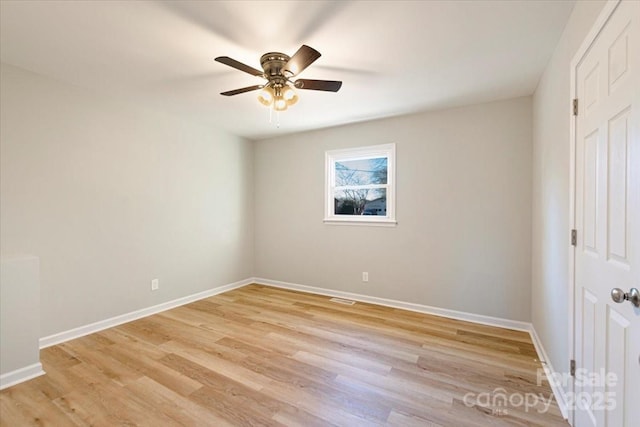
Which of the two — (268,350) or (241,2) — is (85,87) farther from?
(268,350)

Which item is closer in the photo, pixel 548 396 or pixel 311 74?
pixel 548 396

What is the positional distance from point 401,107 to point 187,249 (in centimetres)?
337

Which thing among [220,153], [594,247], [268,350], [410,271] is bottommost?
[268,350]

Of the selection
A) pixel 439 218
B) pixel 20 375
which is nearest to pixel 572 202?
pixel 439 218

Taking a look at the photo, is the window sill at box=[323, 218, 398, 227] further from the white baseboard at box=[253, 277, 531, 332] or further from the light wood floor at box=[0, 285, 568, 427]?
the light wood floor at box=[0, 285, 568, 427]

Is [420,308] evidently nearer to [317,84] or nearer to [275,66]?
[317,84]

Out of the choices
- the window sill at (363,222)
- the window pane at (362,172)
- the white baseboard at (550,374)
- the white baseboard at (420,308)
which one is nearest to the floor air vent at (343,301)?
the white baseboard at (420,308)

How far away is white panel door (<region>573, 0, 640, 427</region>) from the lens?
3.39 ft

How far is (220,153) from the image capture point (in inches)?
169

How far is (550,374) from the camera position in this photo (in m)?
2.06

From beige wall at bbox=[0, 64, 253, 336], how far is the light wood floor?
51 cm

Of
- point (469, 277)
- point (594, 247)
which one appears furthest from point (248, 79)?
point (469, 277)

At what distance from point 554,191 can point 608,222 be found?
979 millimetres

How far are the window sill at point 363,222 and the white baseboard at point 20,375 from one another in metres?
3.26
